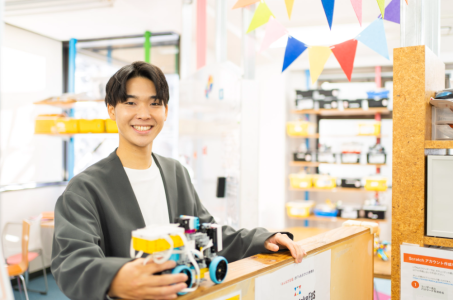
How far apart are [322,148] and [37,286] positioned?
398cm

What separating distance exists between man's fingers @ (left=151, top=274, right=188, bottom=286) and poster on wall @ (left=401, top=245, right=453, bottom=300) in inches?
40.3

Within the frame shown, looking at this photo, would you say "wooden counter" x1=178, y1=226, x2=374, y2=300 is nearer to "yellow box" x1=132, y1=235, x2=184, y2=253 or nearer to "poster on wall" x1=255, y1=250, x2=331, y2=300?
"poster on wall" x1=255, y1=250, x2=331, y2=300

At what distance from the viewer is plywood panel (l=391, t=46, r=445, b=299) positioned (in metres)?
1.38

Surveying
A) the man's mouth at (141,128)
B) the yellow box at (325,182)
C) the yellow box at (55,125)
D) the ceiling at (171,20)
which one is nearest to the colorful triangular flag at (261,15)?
the ceiling at (171,20)

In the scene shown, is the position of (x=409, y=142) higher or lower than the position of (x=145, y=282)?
higher

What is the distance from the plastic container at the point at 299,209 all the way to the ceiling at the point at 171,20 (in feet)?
7.09

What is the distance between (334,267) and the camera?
1.31m

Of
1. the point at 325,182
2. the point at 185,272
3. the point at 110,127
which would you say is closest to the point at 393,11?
the point at 185,272

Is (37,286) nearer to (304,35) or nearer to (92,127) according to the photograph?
(92,127)

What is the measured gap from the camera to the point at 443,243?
1.34 meters

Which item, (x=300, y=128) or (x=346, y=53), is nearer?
(x=346, y=53)

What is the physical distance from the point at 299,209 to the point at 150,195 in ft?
14.7

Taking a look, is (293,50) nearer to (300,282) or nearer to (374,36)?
(374,36)

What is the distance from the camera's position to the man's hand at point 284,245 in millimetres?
1120
